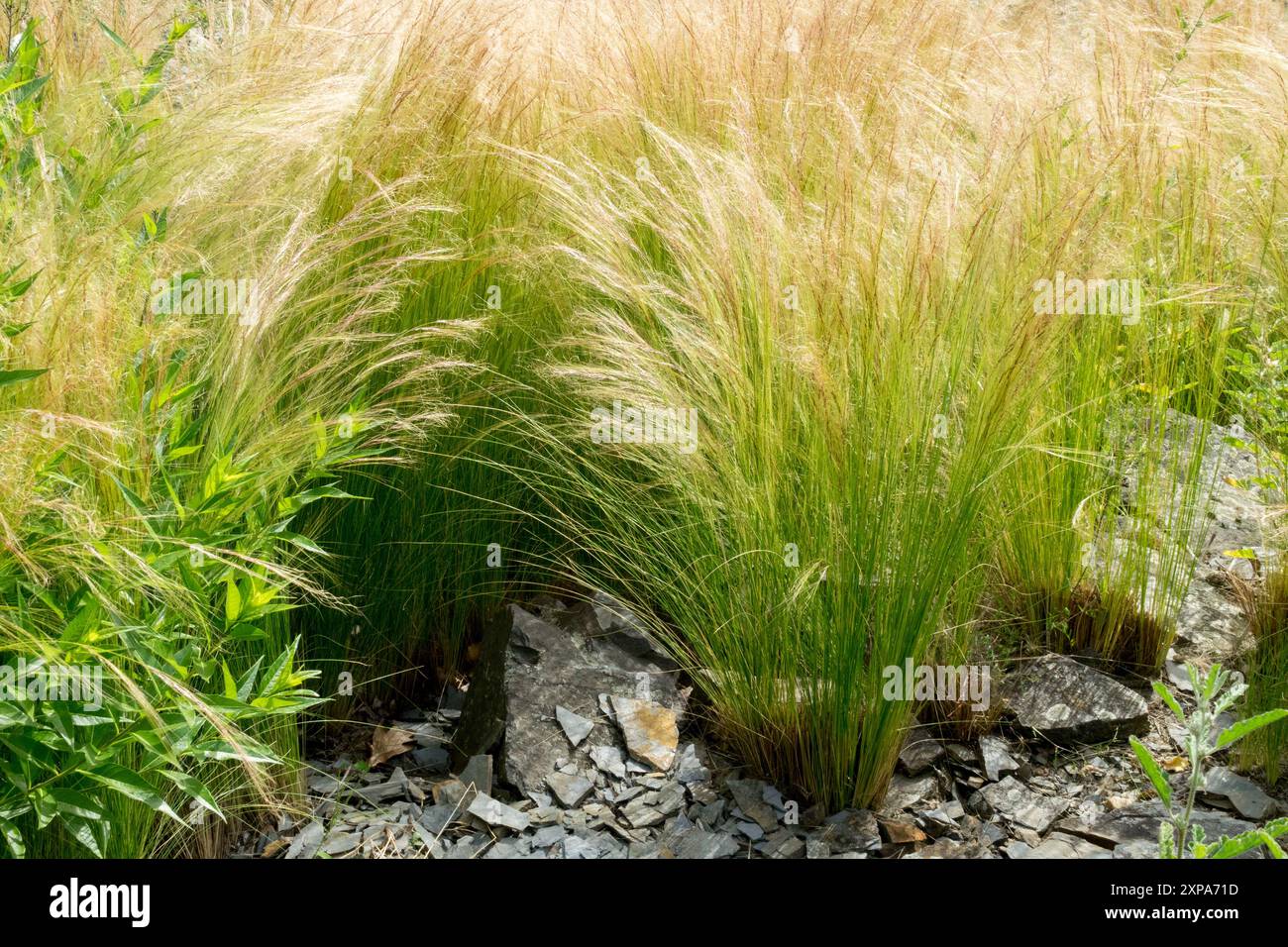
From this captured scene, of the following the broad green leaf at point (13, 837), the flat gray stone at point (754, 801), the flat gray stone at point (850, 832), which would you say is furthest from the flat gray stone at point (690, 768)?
the broad green leaf at point (13, 837)

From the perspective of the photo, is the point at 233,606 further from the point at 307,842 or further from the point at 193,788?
the point at 307,842

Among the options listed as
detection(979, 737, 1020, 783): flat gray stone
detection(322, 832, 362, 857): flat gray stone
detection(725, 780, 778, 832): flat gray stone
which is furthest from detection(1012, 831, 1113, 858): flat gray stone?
detection(322, 832, 362, 857): flat gray stone

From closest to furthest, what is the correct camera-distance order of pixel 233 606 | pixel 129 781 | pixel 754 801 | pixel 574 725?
pixel 129 781 → pixel 233 606 → pixel 754 801 → pixel 574 725

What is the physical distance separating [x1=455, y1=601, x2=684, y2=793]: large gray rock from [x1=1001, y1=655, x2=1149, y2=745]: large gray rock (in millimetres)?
835

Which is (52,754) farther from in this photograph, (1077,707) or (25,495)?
(1077,707)

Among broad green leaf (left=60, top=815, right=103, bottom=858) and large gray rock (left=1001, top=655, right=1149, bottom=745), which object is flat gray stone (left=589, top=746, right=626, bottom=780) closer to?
large gray rock (left=1001, top=655, right=1149, bottom=745)

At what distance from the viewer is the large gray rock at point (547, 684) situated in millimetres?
2625

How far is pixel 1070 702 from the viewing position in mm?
2760

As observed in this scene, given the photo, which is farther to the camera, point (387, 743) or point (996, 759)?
point (387, 743)

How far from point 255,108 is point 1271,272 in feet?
8.29

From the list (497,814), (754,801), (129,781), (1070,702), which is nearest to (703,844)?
(754,801)

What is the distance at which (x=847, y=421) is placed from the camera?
2.30 m

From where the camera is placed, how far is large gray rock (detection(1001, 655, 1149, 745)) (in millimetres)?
2713

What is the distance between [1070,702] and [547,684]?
1.26 meters
